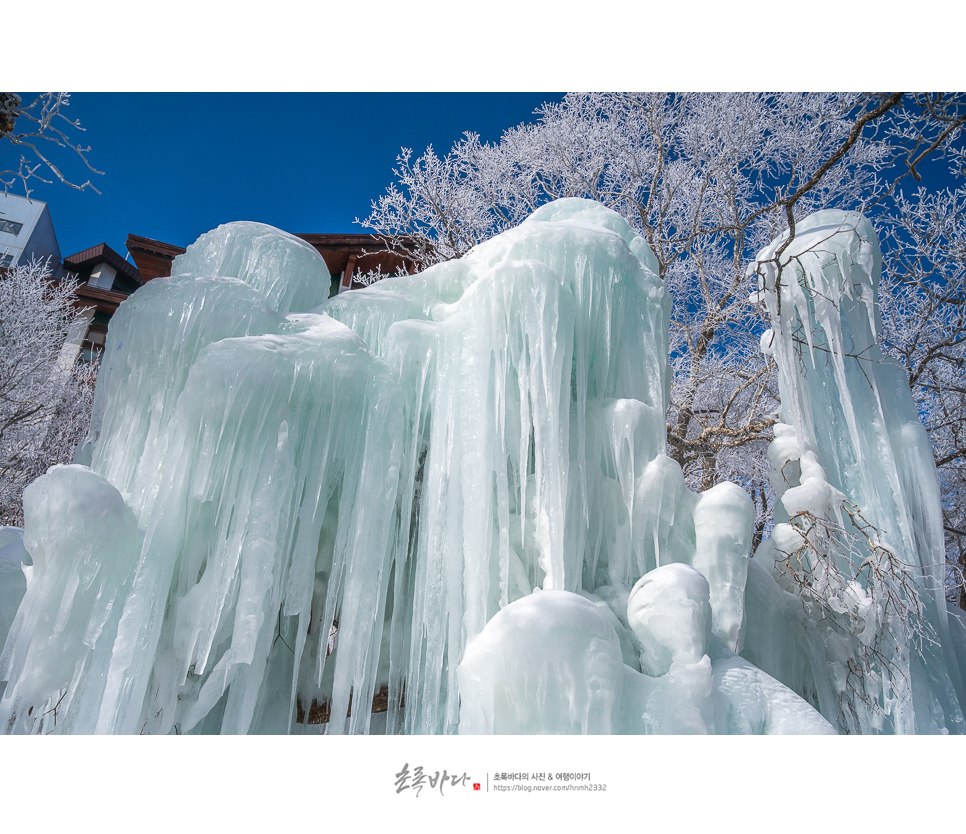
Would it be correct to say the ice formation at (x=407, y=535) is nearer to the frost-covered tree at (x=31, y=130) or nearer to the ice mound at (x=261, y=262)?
the ice mound at (x=261, y=262)

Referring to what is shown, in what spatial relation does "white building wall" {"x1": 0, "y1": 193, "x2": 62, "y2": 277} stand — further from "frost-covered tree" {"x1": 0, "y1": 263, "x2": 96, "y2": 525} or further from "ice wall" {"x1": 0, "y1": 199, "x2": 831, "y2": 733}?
"ice wall" {"x1": 0, "y1": 199, "x2": 831, "y2": 733}

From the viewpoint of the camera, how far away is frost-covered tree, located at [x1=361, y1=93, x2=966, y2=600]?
827 cm

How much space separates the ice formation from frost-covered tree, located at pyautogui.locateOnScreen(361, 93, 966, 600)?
156 inches

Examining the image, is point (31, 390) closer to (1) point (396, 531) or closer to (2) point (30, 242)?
(2) point (30, 242)

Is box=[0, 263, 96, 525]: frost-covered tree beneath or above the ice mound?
above

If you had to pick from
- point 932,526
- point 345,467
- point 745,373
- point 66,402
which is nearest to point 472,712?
point 345,467

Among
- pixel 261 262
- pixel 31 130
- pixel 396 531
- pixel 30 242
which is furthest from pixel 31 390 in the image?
Answer: pixel 396 531

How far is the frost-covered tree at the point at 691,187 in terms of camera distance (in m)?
8.27

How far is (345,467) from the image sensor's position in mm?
3549

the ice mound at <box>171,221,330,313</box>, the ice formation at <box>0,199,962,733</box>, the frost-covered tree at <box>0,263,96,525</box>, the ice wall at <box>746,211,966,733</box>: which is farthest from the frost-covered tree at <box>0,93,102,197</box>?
the frost-covered tree at <box>0,263,96,525</box>

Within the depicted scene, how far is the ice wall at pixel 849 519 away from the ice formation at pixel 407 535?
6cm

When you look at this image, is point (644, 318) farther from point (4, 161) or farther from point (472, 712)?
point (4, 161)

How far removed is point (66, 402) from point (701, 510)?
33.6 feet

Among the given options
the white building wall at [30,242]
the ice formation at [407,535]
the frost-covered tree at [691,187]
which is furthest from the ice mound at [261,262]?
the white building wall at [30,242]
